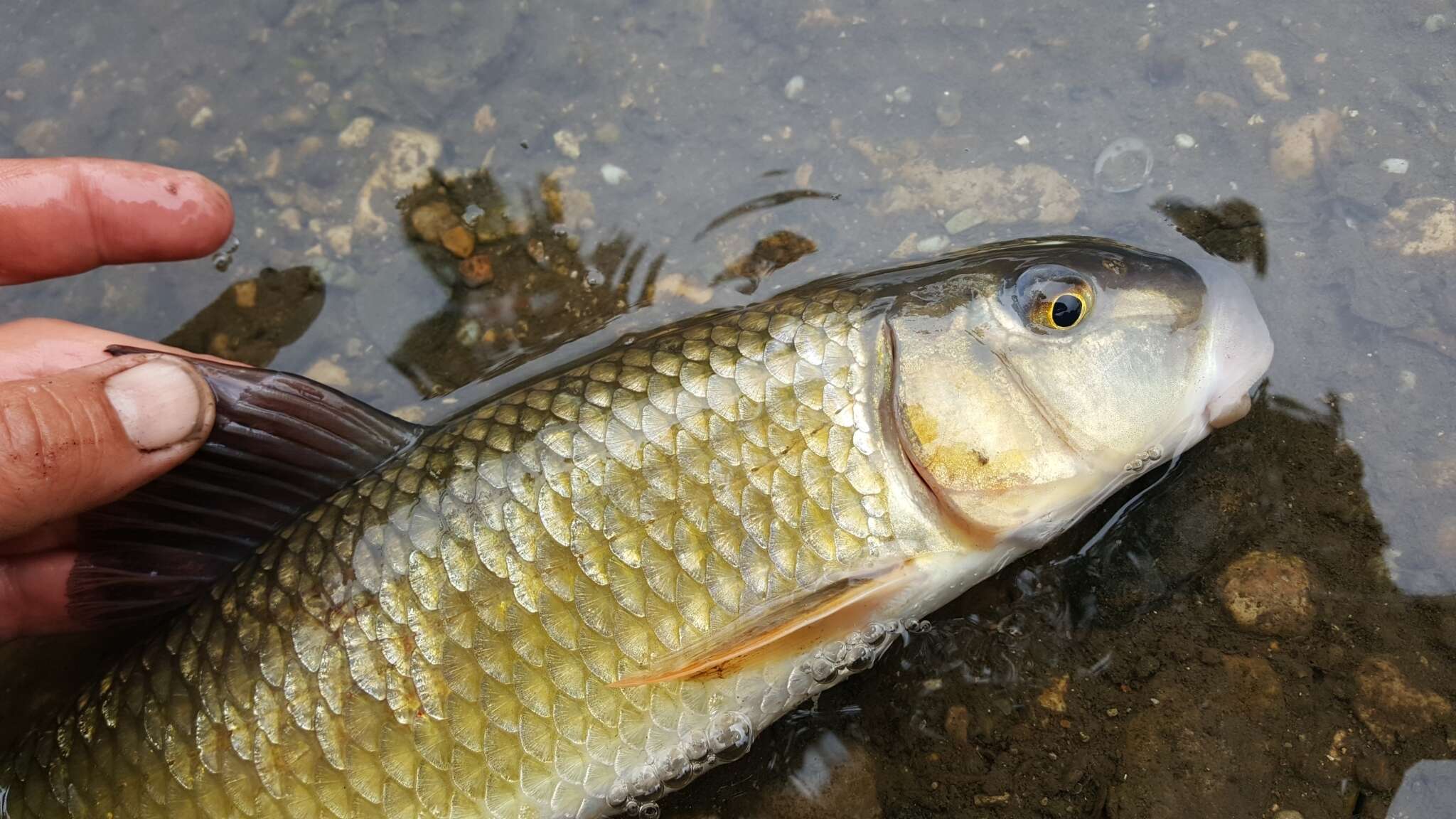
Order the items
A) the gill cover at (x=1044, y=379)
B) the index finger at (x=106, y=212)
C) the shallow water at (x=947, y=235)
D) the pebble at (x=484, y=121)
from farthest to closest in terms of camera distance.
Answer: the pebble at (x=484, y=121)
the index finger at (x=106, y=212)
the shallow water at (x=947, y=235)
the gill cover at (x=1044, y=379)

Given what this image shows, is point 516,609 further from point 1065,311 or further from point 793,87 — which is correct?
point 793,87

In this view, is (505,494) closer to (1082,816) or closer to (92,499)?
(92,499)

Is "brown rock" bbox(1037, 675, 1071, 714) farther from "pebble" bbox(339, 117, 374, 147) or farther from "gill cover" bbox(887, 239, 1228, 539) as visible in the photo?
"pebble" bbox(339, 117, 374, 147)

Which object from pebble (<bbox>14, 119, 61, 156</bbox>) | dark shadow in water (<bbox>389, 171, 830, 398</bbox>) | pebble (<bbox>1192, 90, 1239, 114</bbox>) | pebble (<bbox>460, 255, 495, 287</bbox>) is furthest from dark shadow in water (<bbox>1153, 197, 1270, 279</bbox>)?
pebble (<bbox>14, 119, 61, 156</bbox>)

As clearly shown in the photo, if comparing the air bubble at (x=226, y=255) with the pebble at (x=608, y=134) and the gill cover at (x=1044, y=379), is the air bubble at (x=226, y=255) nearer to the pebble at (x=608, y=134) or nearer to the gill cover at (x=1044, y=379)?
the pebble at (x=608, y=134)

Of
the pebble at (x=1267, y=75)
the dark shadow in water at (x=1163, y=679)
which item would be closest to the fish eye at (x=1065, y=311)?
the dark shadow in water at (x=1163, y=679)

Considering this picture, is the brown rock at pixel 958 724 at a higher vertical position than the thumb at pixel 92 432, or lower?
lower
